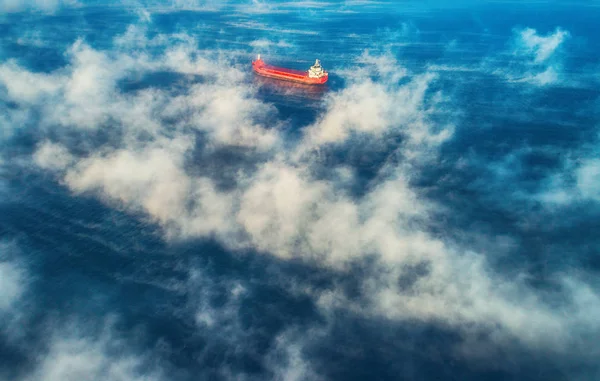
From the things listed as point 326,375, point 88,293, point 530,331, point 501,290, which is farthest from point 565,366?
point 88,293

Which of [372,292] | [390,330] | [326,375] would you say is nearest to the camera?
[326,375]

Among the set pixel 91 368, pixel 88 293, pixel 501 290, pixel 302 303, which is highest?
pixel 501 290

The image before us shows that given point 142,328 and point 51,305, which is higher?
point 142,328

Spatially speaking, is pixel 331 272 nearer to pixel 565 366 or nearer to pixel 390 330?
pixel 390 330

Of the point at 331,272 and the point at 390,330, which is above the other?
the point at 331,272

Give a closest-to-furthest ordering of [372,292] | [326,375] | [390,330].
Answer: [326,375], [390,330], [372,292]

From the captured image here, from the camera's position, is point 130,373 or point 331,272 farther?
point 331,272

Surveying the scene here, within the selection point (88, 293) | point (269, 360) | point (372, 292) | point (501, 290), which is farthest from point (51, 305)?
point (501, 290)

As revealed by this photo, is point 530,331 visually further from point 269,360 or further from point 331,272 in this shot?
point 269,360

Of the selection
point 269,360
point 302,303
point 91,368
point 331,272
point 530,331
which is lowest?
point 91,368
